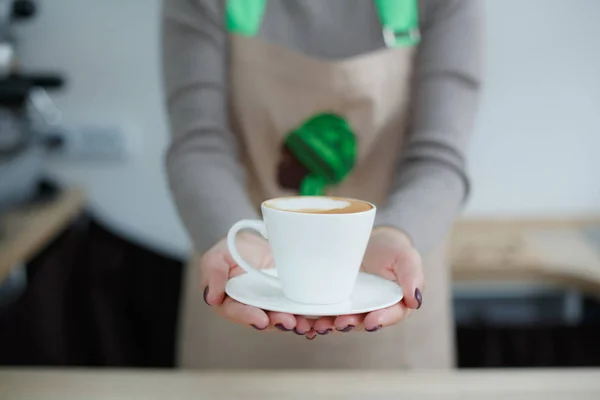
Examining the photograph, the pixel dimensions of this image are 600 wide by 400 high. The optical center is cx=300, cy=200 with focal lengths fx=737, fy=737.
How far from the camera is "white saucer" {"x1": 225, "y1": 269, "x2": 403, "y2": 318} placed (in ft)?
0.90

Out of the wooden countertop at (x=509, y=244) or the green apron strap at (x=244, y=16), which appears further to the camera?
the wooden countertop at (x=509, y=244)

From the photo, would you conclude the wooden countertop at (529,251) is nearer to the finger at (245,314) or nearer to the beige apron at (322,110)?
the beige apron at (322,110)

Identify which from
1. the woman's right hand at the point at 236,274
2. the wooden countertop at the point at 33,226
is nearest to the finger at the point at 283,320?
the woman's right hand at the point at 236,274

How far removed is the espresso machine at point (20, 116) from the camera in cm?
60

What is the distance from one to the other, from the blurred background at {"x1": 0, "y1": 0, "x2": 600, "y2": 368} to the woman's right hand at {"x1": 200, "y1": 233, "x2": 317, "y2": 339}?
404mm

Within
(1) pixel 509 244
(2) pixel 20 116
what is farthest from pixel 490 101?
(2) pixel 20 116

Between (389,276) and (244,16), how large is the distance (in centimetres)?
21

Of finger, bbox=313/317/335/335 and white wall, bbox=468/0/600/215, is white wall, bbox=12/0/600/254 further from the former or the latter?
finger, bbox=313/317/335/335

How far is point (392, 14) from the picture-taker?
0.43m

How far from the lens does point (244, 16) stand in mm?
450

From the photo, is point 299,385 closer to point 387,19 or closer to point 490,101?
point 387,19

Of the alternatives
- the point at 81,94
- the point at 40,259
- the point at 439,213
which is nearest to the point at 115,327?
the point at 40,259

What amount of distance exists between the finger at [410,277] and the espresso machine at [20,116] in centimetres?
38

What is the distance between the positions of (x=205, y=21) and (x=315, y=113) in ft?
0.28
